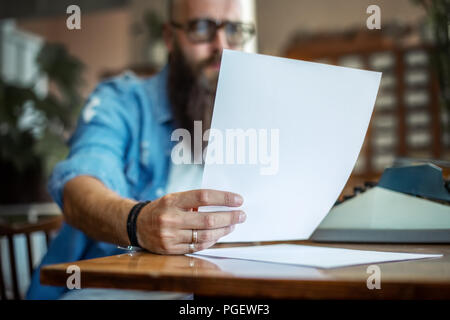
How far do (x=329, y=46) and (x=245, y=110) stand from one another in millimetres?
4026

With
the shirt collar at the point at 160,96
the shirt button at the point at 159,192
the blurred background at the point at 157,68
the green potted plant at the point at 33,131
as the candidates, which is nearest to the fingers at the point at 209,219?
the shirt button at the point at 159,192

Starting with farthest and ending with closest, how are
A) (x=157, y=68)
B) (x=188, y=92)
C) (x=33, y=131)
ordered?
1. (x=157, y=68)
2. (x=33, y=131)
3. (x=188, y=92)

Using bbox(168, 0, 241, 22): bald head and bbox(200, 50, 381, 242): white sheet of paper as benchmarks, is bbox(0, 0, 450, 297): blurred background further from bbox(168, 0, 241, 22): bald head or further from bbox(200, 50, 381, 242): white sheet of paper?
bbox(200, 50, 381, 242): white sheet of paper

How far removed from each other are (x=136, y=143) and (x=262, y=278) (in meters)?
0.76

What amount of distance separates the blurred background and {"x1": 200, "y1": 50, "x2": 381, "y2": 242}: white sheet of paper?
77cm

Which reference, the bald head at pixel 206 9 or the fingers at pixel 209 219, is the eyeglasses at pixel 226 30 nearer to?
the bald head at pixel 206 9

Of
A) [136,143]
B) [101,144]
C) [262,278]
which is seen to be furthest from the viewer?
[136,143]

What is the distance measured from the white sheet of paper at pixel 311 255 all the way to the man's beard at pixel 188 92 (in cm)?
62

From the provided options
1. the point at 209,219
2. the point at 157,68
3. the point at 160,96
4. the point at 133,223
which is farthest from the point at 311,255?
the point at 157,68

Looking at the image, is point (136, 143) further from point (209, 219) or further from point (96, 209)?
point (209, 219)

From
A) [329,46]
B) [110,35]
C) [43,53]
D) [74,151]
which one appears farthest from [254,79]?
[110,35]

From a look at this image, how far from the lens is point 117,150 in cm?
102

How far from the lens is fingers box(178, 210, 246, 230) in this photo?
541 mm

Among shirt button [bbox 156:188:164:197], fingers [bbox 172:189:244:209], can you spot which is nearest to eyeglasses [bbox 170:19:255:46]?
shirt button [bbox 156:188:164:197]
